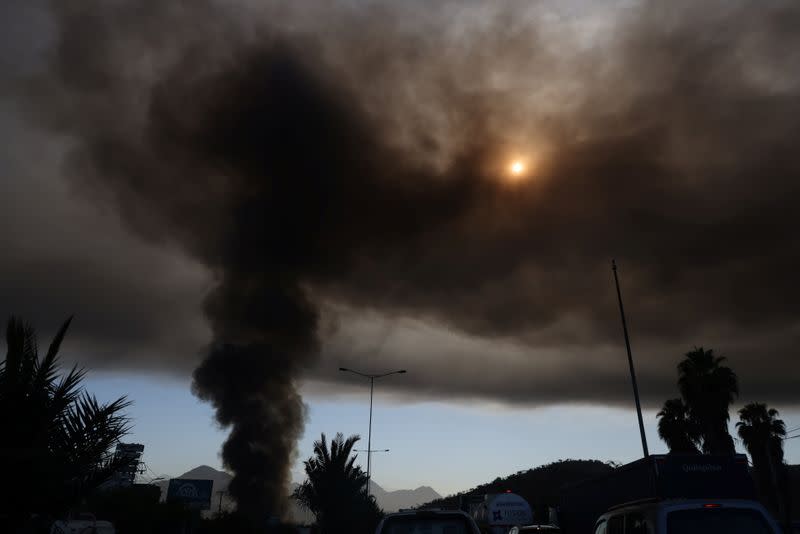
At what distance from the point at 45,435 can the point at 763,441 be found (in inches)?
1898

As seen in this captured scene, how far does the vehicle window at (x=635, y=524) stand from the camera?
24.2 feet

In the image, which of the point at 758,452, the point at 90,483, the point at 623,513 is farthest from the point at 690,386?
the point at 90,483

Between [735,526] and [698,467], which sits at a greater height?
[698,467]

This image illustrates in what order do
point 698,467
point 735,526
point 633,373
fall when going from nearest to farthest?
point 735,526
point 698,467
point 633,373

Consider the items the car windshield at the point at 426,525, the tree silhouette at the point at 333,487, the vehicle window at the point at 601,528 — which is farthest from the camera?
the tree silhouette at the point at 333,487

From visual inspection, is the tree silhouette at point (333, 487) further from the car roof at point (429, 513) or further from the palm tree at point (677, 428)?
the car roof at point (429, 513)

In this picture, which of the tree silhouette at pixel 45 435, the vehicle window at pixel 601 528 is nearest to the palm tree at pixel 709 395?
the vehicle window at pixel 601 528

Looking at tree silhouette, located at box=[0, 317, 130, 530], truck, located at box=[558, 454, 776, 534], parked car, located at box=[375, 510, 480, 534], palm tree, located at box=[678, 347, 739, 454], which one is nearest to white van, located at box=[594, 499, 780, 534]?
parked car, located at box=[375, 510, 480, 534]

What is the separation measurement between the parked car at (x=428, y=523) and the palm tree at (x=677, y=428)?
35990 mm

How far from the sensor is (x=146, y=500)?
25.3 metres

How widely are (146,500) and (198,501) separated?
36.6 m

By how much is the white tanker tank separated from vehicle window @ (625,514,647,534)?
1803cm

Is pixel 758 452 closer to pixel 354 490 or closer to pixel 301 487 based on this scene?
pixel 354 490

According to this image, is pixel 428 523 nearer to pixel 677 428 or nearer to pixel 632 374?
pixel 632 374
